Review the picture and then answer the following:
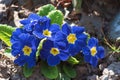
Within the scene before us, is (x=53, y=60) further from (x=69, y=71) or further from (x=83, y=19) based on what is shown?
(x=83, y=19)

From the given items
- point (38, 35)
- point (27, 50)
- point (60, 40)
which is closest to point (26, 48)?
point (27, 50)

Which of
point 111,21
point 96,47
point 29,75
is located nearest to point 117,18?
point 111,21

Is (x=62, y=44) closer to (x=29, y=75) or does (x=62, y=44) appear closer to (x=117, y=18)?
(x=29, y=75)

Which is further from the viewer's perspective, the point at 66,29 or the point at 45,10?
the point at 45,10

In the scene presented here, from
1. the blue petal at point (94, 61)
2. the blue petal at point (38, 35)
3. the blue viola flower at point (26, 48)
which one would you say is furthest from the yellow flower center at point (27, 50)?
the blue petal at point (94, 61)

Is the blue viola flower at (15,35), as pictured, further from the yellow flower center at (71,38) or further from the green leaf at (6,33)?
the yellow flower center at (71,38)
